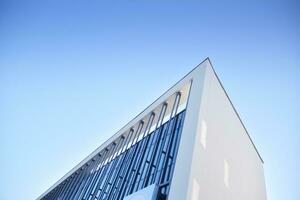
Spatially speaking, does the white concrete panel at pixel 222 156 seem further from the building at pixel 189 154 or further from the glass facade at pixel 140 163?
the glass facade at pixel 140 163

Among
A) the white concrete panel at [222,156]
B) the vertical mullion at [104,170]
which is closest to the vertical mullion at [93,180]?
the vertical mullion at [104,170]

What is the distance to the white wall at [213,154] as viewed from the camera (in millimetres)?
6688

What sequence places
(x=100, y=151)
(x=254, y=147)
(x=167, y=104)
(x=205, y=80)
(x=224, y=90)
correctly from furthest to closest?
(x=100, y=151) < (x=254, y=147) < (x=167, y=104) < (x=224, y=90) < (x=205, y=80)

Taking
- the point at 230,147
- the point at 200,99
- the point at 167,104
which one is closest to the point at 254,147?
the point at 230,147

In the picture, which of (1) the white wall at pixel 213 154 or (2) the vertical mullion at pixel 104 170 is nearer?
(1) the white wall at pixel 213 154

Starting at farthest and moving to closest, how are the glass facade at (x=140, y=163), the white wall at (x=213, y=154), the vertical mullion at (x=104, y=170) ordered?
the vertical mullion at (x=104, y=170), the glass facade at (x=140, y=163), the white wall at (x=213, y=154)

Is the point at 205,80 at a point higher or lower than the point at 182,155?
higher

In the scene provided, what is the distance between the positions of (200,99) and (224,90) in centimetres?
385

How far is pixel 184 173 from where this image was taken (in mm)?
6625

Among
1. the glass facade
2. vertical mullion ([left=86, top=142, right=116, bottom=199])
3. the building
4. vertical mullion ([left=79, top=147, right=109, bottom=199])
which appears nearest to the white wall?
the building

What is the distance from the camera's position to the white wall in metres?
6.69

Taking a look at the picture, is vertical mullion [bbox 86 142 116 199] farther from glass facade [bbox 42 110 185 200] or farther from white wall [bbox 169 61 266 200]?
white wall [bbox 169 61 266 200]

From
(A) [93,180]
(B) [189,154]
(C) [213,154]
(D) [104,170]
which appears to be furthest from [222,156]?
(A) [93,180]

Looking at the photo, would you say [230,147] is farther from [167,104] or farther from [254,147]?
[254,147]
